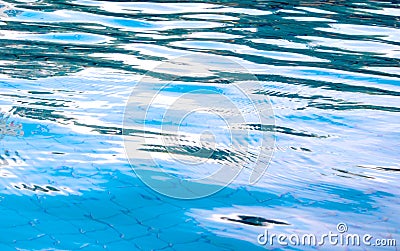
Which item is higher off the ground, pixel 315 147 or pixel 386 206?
pixel 315 147

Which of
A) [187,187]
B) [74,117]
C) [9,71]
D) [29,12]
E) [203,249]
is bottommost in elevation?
[203,249]

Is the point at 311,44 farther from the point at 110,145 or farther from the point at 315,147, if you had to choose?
the point at 110,145

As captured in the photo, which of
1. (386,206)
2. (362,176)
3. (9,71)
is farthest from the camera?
(9,71)

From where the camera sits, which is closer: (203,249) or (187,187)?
(203,249)

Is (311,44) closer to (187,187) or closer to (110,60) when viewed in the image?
(110,60)

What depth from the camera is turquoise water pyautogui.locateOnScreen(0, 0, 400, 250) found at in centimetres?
353

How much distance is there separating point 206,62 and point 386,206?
9.38 ft

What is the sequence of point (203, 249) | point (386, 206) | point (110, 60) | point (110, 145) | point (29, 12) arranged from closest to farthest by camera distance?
point (203, 249) < point (386, 206) < point (110, 145) < point (110, 60) < point (29, 12)

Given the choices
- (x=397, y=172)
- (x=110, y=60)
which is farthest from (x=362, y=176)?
(x=110, y=60)

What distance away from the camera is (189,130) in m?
4.67

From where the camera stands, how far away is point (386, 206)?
378cm

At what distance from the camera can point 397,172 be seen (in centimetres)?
416

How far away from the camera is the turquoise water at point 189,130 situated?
3.53 meters

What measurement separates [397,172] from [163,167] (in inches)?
54.6
